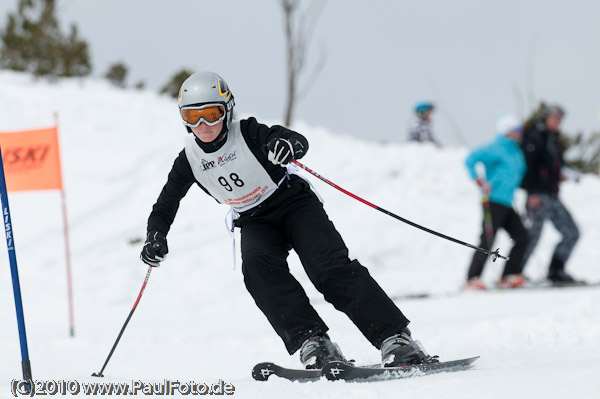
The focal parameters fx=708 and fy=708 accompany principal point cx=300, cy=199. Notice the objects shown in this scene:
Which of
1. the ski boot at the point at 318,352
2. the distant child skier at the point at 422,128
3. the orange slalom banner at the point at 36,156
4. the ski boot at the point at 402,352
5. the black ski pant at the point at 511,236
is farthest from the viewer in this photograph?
the distant child skier at the point at 422,128

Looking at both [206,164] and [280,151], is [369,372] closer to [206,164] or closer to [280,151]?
[280,151]

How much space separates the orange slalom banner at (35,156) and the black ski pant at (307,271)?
3703 mm

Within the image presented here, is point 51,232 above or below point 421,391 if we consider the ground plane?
above

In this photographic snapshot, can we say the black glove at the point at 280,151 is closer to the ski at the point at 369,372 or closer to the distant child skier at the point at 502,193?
the ski at the point at 369,372

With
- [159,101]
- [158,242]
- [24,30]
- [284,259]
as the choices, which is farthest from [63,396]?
[24,30]

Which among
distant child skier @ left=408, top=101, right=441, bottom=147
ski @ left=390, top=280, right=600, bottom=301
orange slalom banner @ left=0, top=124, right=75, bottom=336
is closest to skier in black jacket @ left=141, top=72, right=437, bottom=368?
orange slalom banner @ left=0, top=124, right=75, bottom=336

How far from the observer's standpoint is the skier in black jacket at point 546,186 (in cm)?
818

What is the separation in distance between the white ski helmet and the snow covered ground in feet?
4.57

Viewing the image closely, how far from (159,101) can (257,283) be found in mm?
15289

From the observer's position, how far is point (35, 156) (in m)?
6.92

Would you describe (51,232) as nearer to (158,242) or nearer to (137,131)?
(137,131)

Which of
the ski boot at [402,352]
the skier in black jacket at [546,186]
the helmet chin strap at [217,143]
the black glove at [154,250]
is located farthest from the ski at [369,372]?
the skier in black jacket at [546,186]

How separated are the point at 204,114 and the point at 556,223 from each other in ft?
19.3

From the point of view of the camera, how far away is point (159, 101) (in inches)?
718
